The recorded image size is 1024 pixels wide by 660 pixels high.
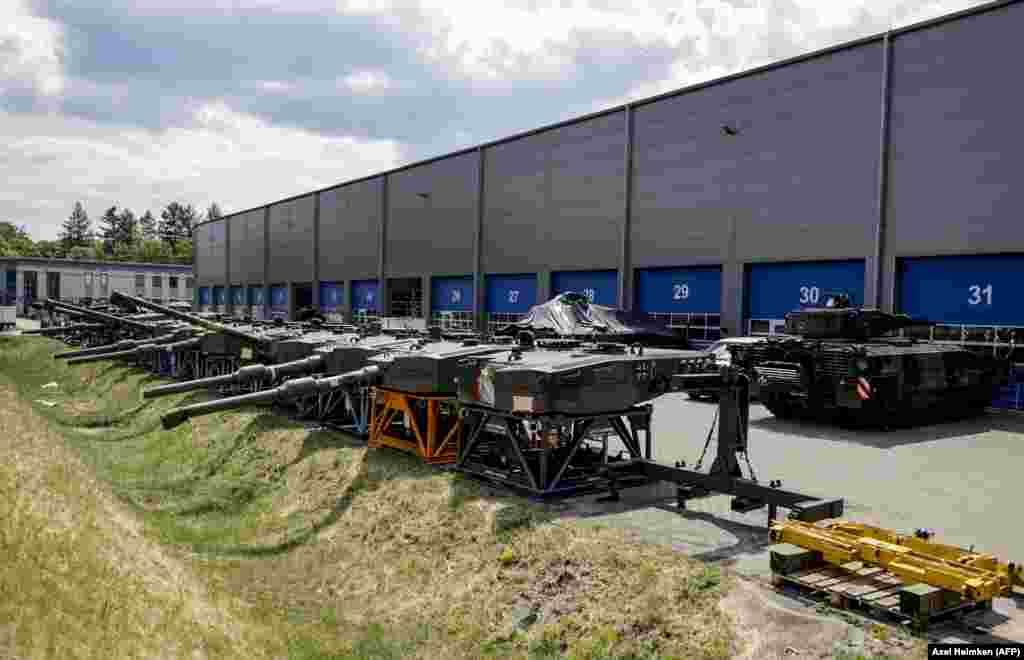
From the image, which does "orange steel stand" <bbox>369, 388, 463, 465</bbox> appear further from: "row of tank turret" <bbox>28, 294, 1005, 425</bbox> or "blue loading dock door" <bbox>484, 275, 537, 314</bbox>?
"blue loading dock door" <bbox>484, 275, 537, 314</bbox>

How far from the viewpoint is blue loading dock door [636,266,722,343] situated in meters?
24.7

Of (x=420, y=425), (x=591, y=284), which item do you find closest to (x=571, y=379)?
(x=420, y=425)

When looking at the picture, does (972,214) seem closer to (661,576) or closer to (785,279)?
(785,279)

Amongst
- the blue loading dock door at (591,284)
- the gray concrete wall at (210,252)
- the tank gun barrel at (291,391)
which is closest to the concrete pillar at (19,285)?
the gray concrete wall at (210,252)

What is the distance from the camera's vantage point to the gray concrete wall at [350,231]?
4200 cm

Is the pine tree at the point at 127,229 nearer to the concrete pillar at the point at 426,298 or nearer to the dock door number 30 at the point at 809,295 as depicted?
the concrete pillar at the point at 426,298

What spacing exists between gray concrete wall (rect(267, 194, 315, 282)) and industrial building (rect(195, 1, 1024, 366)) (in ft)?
43.5

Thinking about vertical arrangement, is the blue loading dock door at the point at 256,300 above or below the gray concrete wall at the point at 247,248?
below

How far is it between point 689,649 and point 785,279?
17.9 meters

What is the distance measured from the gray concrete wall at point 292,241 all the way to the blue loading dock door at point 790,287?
104ft

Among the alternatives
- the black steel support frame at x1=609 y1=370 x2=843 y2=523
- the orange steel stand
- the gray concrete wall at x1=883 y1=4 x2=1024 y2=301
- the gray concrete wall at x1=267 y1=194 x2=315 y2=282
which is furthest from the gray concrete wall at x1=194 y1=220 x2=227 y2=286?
the black steel support frame at x1=609 y1=370 x2=843 y2=523

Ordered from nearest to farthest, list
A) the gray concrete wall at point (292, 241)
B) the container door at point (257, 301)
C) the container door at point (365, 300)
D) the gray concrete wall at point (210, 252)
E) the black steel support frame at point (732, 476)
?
the black steel support frame at point (732, 476) < the container door at point (365, 300) < the gray concrete wall at point (292, 241) < the container door at point (257, 301) < the gray concrete wall at point (210, 252)

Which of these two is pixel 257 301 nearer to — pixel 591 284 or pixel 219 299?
pixel 219 299

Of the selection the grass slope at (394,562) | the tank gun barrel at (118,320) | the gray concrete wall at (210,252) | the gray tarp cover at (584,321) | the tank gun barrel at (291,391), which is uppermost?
the gray concrete wall at (210,252)
